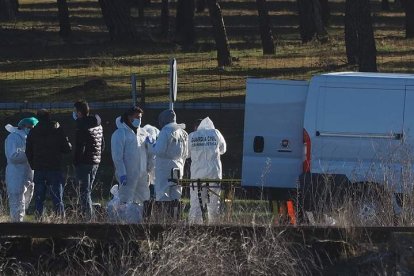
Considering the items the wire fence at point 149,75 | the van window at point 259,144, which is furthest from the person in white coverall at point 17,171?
the wire fence at point 149,75

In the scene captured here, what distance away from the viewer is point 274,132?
1268 centimetres

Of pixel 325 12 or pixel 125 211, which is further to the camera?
pixel 325 12

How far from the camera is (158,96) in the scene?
82.3ft

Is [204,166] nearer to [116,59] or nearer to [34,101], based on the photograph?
[34,101]

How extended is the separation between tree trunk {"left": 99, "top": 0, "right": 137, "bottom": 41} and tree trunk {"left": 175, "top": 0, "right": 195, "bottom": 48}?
83.1 inches

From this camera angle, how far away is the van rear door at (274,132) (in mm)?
12578

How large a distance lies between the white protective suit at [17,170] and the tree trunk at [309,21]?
2670 centimetres

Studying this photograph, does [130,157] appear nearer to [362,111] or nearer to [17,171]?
[17,171]

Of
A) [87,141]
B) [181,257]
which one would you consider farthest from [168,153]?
[181,257]

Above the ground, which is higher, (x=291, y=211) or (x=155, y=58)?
(x=155, y=58)

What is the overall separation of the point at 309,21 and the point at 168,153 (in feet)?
89.1

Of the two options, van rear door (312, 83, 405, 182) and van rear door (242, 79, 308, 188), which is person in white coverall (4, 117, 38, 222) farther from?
van rear door (312, 83, 405, 182)

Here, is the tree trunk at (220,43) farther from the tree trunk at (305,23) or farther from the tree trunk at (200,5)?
the tree trunk at (200,5)

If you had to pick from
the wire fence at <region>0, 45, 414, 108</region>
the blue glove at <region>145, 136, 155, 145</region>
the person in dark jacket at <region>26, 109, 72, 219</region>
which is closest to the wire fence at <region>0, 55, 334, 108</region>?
the wire fence at <region>0, 45, 414, 108</region>
